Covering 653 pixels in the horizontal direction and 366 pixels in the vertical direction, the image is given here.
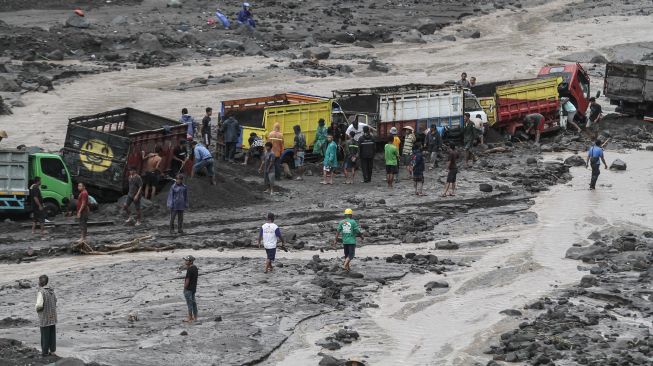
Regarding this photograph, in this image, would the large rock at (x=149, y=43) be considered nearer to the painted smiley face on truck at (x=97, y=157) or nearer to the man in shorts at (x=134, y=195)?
the painted smiley face on truck at (x=97, y=157)

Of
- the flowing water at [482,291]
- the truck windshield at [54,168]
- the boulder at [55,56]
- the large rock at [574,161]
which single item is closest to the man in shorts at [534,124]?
the large rock at [574,161]

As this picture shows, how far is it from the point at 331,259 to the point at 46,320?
8.62m

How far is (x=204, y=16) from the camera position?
61375 mm

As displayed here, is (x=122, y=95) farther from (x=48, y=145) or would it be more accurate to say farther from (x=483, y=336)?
(x=483, y=336)

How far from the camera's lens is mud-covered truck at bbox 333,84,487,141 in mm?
35375

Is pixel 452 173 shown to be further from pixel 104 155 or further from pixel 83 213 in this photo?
pixel 83 213

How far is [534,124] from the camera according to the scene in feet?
126

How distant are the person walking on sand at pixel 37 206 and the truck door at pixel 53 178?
1043 millimetres

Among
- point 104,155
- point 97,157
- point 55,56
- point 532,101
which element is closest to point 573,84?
point 532,101

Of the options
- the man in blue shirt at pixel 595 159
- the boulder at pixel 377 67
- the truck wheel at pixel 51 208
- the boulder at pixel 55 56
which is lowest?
the truck wheel at pixel 51 208

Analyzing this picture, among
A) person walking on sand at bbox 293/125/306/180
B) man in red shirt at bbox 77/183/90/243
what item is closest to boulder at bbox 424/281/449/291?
man in red shirt at bbox 77/183/90/243

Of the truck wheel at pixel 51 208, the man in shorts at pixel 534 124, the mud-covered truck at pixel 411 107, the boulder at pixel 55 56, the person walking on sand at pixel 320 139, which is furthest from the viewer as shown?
the boulder at pixel 55 56

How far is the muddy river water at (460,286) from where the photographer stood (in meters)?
19.8

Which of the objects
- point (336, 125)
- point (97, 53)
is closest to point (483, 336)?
point (336, 125)
